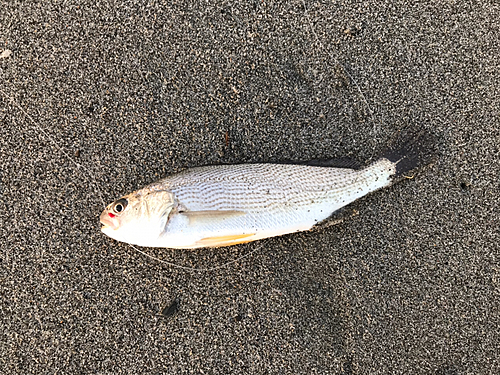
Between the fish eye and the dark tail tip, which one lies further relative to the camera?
the dark tail tip

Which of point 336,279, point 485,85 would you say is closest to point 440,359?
point 336,279

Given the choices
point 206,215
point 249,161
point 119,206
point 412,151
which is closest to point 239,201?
point 206,215

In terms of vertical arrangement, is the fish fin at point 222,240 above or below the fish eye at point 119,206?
below

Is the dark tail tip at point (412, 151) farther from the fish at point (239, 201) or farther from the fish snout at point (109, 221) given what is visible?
the fish snout at point (109, 221)

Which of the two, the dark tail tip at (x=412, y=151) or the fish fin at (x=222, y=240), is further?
the dark tail tip at (x=412, y=151)

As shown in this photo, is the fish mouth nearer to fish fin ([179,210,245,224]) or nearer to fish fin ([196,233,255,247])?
fish fin ([179,210,245,224])

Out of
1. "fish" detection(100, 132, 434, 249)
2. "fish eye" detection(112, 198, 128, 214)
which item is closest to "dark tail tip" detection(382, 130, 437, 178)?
"fish" detection(100, 132, 434, 249)

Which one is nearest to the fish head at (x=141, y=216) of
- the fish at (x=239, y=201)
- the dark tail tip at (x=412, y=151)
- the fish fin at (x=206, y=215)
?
the fish at (x=239, y=201)
